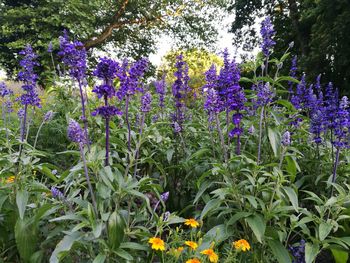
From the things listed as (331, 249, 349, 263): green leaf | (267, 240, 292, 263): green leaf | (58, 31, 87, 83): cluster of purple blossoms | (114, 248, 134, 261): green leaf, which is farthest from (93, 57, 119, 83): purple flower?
(331, 249, 349, 263): green leaf

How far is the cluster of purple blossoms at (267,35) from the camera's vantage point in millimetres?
2854

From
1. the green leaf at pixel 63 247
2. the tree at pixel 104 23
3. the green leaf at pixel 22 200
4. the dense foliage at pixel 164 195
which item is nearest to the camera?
the green leaf at pixel 63 247

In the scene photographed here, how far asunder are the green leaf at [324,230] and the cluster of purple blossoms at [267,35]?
1347 mm

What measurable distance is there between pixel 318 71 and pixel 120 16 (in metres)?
11.8

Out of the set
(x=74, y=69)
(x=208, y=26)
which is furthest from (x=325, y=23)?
(x=74, y=69)

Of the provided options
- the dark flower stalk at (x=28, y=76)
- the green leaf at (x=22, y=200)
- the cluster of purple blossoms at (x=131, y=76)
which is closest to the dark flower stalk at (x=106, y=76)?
the cluster of purple blossoms at (x=131, y=76)

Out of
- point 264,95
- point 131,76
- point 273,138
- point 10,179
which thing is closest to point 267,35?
point 264,95

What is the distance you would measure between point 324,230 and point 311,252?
159 mm

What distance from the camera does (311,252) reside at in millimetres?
2291

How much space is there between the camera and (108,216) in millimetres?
2068

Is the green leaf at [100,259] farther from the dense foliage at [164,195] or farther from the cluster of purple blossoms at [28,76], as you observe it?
the cluster of purple blossoms at [28,76]

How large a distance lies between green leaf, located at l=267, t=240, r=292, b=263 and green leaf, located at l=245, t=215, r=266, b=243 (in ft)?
0.46

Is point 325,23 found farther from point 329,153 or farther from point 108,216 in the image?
point 108,216

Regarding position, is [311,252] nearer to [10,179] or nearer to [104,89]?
[104,89]
